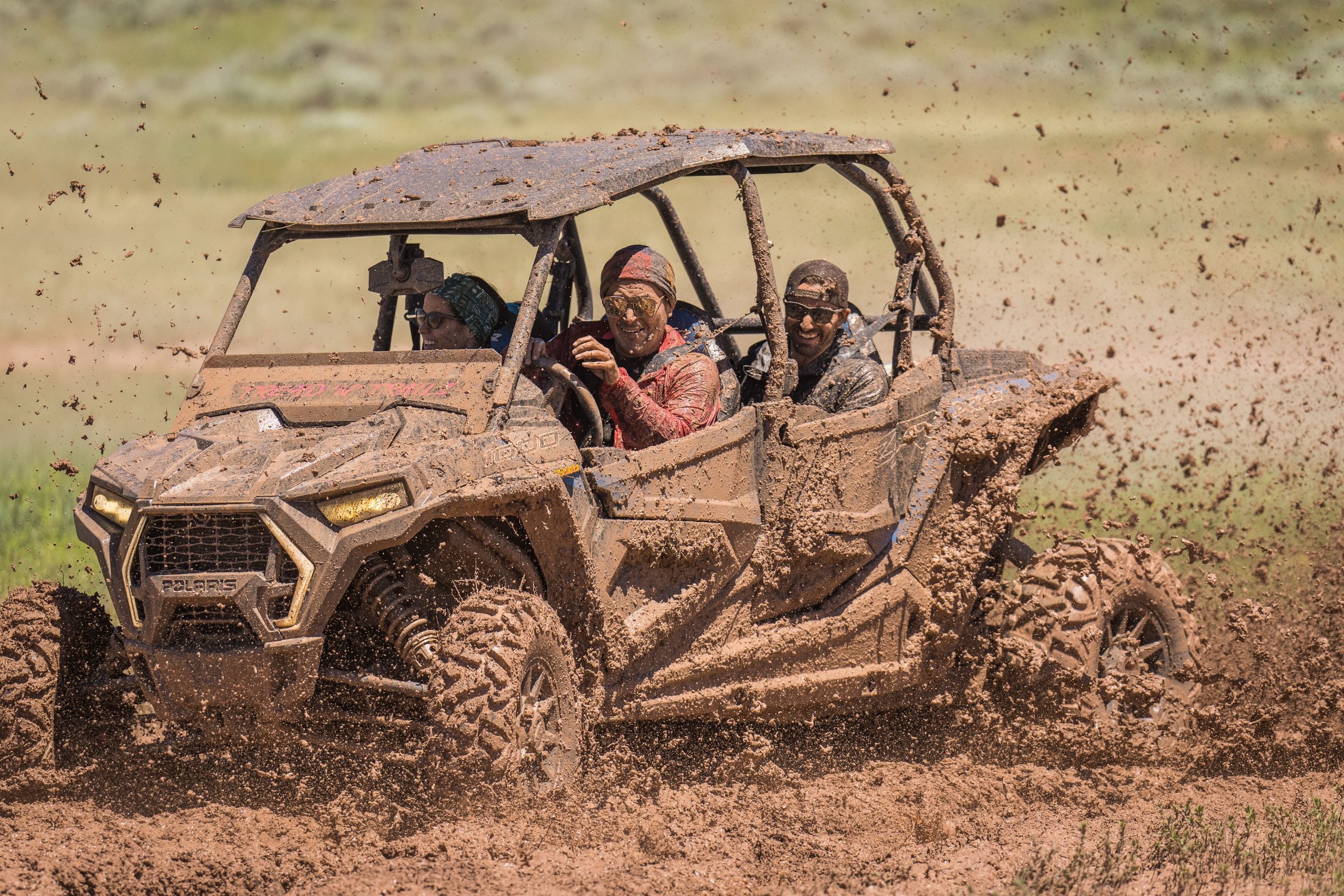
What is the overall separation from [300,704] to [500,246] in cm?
1919

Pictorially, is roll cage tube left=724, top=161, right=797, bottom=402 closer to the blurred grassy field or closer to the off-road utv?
the off-road utv

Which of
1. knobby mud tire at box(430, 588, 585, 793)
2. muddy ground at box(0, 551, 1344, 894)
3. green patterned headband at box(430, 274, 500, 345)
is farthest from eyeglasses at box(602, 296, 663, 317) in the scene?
muddy ground at box(0, 551, 1344, 894)

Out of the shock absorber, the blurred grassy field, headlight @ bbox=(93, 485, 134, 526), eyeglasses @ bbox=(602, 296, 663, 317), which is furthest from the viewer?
the blurred grassy field

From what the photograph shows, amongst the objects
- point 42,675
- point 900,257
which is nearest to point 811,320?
point 900,257

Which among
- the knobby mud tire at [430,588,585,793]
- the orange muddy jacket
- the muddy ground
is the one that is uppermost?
the orange muddy jacket

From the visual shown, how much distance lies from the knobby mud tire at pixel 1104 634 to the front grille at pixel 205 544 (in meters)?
3.35

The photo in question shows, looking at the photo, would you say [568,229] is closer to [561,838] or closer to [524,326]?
[524,326]

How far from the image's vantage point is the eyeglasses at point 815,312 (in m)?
7.02

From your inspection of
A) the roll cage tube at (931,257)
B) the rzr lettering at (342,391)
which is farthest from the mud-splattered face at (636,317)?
the roll cage tube at (931,257)

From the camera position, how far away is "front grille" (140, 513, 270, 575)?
187 inches

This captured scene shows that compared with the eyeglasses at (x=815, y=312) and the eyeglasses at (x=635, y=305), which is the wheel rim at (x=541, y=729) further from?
the eyeglasses at (x=815, y=312)

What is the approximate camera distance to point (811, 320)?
7.01 m

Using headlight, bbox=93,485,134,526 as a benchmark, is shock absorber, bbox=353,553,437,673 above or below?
below

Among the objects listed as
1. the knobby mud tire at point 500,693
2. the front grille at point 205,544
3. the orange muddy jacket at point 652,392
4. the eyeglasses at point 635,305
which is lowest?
the knobby mud tire at point 500,693
